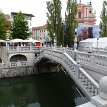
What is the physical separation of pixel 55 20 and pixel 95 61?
2071 cm

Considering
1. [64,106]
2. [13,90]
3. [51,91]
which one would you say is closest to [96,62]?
[64,106]

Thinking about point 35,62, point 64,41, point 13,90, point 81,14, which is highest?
point 81,14

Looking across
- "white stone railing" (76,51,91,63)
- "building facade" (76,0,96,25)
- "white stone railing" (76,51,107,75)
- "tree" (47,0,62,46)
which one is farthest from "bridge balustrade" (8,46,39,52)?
"building facade" (76,0,96,25)

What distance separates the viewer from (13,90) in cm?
2178

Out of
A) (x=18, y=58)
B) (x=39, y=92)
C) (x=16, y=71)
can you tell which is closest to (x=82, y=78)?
(x=39, y=92)

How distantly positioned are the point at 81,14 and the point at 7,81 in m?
41.9

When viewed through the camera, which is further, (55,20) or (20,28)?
(20,28)

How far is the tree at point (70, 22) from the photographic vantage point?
3081 centimetres

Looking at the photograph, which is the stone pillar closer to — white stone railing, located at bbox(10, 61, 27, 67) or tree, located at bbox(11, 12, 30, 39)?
white stone railing, located at bbox(10, 61, 27, 67)

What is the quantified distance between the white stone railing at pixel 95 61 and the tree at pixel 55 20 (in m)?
17.7

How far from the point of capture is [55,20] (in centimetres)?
3109

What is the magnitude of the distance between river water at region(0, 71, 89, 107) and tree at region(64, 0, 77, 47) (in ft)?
19.3

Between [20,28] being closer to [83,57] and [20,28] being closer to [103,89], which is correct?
[83,57]

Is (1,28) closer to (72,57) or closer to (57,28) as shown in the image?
(57,28)
